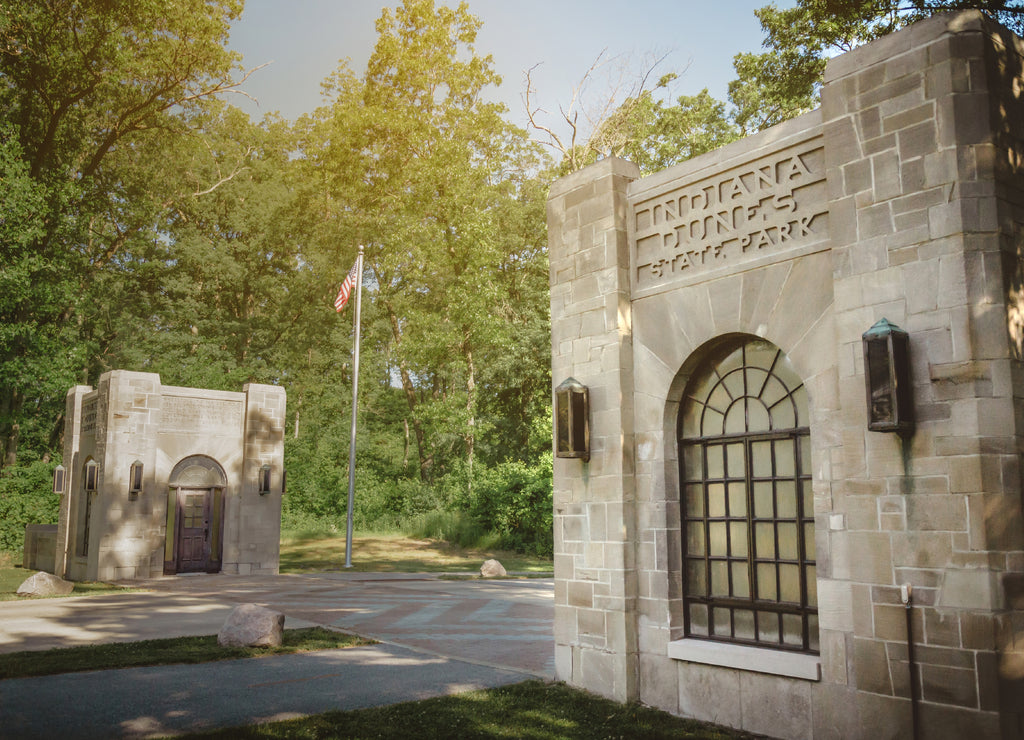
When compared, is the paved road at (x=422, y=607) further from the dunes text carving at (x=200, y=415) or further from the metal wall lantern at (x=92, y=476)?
the dunes text carving at (x=200, y=415)

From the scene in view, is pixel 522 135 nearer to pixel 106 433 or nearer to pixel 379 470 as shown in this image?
pixel 379 470

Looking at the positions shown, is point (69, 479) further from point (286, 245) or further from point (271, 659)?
point (286, 245)

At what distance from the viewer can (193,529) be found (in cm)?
2078

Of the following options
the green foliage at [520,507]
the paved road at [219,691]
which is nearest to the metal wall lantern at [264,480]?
the green foliage at [520,507]

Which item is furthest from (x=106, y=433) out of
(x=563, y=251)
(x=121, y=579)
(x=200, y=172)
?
(x=200, y=172)

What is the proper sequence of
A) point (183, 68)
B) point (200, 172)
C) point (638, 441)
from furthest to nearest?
point (200, 172)
point (183, 68)
point (638, 441)

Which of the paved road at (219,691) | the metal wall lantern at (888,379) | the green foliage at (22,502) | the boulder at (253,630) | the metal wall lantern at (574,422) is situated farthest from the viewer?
the green foliage at (22,502)

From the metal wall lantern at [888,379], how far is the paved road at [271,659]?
472 centimetres

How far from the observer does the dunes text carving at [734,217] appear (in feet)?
21.2

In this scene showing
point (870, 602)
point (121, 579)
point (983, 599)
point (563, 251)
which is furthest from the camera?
point (121, 579)

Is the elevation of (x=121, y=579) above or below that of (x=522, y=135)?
below

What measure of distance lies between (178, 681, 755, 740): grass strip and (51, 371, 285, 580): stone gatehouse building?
15.1 m

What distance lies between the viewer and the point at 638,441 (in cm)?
764

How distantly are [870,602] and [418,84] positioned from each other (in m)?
33.7
